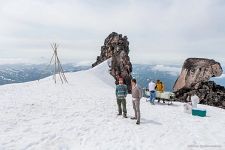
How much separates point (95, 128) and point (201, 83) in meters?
36.3

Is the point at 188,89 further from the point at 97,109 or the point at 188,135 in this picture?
the point at 188,135

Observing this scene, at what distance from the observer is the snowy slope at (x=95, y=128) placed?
13.8m

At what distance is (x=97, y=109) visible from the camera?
73.0ft

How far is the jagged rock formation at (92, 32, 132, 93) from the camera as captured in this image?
193 feet

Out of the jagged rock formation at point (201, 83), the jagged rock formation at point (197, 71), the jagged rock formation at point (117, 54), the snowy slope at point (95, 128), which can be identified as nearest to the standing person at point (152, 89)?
the snowy slope at point (95, 128)

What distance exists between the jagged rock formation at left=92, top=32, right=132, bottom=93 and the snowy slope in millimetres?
35014

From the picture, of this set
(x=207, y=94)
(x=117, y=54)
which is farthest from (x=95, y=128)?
(x=117, y=54)

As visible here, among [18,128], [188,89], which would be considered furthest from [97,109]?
[188,89]

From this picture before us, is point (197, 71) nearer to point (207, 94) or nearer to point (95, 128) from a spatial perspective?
point (207, 94)

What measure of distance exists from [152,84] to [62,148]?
15.4 m

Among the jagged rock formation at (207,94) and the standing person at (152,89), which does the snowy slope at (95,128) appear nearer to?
the standing person at (152,89)

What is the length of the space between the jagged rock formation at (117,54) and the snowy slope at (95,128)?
3501 centimetres

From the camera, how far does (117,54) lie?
6328 cm

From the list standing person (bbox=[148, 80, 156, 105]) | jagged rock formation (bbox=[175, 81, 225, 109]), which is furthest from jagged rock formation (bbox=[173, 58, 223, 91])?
standing person (bbox=[148, 80, 156, 105])
